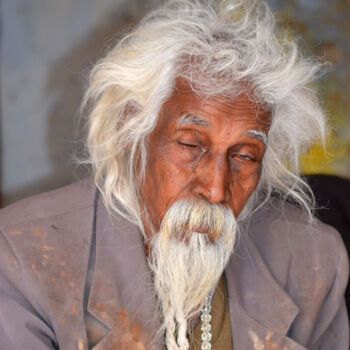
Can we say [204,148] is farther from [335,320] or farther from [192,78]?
[335,320]

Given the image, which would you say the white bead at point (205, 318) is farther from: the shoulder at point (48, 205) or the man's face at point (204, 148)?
the shoulder at point (48, 205)

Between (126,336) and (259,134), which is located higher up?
(259,134)

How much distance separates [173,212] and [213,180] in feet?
0.50

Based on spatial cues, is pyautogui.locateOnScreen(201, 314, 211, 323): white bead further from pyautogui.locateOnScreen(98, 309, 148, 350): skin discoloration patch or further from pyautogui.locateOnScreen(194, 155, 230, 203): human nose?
pyautogui.locateOnScreen(194, 155, 230, 203): human nose

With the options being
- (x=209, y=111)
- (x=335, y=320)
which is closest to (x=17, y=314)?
(x=209, y=111)

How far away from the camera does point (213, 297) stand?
7.76ft

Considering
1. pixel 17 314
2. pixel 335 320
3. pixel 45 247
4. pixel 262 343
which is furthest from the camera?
pixel 335 320

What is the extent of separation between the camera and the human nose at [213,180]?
2.10 m

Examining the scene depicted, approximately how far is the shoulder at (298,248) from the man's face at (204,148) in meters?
0.37

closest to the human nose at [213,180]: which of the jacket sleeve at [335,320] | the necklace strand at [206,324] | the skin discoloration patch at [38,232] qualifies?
the necklace strand at [206,324]

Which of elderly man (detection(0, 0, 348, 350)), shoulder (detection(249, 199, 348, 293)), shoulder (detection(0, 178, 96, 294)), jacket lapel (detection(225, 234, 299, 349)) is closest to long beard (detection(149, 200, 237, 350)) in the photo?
elderly man (detection(0, 0, 348, 350))

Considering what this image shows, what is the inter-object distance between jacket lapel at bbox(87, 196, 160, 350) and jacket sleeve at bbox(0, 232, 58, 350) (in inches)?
6.1

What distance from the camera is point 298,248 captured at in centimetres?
254

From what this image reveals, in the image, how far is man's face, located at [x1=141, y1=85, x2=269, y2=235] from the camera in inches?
83.6
